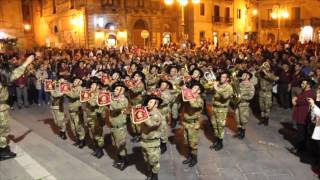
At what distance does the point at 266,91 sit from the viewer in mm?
11938

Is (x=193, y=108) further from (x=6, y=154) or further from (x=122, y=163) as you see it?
(x=6, y=154)

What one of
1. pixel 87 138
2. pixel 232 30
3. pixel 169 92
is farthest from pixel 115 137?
pixel 232 30

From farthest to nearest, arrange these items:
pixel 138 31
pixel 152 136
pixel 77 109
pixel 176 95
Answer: pixel 138 31
pixel 176 95
pixel 77 109
pixel 152 136

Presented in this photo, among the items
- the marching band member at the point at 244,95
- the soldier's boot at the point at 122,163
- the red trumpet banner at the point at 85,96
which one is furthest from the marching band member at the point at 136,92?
the marching band member at the point at 244,95

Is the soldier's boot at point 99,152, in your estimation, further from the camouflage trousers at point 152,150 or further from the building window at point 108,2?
the building window at point 108,2

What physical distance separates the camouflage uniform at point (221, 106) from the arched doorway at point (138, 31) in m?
28.2

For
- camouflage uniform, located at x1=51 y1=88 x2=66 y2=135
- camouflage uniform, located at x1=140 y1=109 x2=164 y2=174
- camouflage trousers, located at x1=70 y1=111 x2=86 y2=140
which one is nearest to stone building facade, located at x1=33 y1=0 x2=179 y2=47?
camouflage uniform, located at x1=51 y1=88 x2=66 y2=135

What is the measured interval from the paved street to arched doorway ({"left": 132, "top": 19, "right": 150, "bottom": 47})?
26.6 meters

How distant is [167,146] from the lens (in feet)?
33.4

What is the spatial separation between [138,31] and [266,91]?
2702cm

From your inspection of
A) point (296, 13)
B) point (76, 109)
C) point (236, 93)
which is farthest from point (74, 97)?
point (296, 13)

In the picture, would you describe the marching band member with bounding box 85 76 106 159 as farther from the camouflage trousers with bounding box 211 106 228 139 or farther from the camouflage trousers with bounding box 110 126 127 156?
the camouflage trousers with bounding box 211 106 228 139

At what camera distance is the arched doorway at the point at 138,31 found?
37.4 metres

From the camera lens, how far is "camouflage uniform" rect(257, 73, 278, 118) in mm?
11828
